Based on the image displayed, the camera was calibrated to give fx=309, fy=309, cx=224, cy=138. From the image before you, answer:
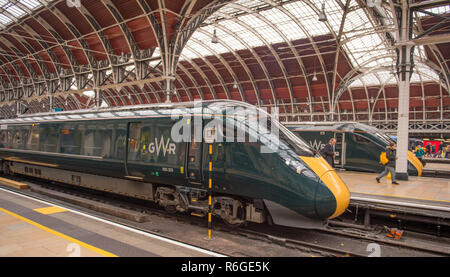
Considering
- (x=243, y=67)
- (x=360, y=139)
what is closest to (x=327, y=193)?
(x=360, y=139)

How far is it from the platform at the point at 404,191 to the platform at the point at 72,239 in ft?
20.4

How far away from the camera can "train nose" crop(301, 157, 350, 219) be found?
6988mm

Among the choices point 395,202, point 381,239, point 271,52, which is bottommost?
point 381,239

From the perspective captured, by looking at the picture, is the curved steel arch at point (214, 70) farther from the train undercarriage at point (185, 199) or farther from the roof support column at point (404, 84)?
the train undercarriage at point (185, 199)

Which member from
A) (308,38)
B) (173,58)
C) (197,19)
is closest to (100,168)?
(173,58)

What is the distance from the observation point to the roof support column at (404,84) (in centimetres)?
1409

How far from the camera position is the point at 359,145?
15.9m

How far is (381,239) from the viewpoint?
26.0 ft

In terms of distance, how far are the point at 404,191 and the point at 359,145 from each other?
5.13 meters

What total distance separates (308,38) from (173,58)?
18.2 meters

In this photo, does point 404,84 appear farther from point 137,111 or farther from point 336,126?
point 137,111

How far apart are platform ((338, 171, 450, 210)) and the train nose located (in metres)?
2.54

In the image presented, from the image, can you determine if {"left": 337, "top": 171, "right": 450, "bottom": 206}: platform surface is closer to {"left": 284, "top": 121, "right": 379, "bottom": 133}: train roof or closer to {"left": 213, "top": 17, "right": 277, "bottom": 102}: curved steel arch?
{"left": 284, "top": 121, "right": 379, "bottom": 133}: train roof
